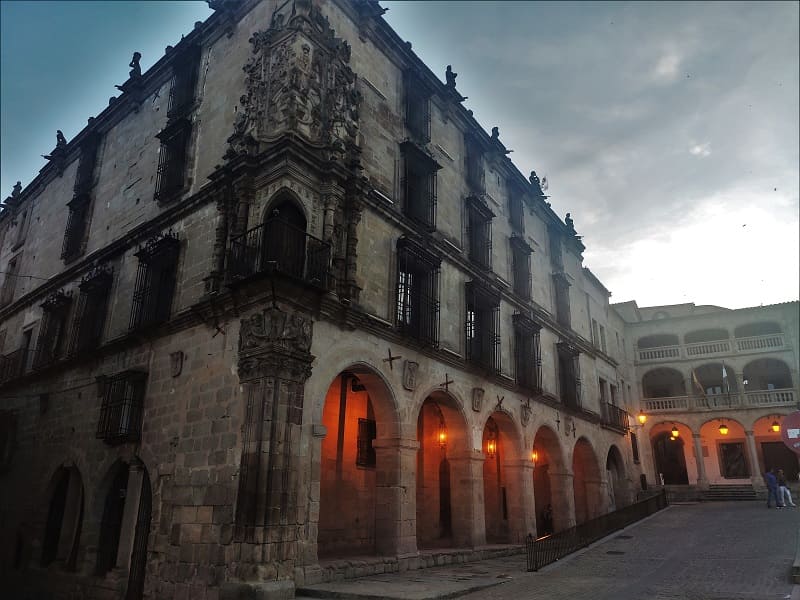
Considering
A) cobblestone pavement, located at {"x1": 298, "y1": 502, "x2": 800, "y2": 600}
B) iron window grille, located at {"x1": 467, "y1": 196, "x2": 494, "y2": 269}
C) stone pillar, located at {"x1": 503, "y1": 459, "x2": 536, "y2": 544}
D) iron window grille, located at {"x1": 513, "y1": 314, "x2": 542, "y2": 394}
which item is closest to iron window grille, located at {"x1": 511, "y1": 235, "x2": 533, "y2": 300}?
iron window grille, located at {"x1": 513, "y1": 314, "x2": 542, "y2": 394}

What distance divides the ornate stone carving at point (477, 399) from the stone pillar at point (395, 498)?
4.09 meters

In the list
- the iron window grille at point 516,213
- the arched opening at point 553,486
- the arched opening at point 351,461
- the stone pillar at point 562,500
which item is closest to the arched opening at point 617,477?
the arched opening at point 553,486

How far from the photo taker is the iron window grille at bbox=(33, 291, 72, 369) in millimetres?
21750

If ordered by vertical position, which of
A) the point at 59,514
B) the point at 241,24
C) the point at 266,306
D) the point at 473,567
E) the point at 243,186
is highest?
the point at 241,24

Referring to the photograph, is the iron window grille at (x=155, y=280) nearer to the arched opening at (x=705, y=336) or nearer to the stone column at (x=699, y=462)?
the stone column at (x=699, y=462)

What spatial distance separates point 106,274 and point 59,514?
25.7 ft

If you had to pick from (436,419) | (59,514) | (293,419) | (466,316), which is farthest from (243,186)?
(59,514)

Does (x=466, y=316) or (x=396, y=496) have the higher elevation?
(x=466, y=316)

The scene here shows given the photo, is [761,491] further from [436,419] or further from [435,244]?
[435,244]

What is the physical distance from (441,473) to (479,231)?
930 centimetres

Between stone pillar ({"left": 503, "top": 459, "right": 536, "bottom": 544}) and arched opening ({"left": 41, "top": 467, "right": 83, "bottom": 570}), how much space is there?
14010 mm

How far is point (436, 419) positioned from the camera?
21.5 meters

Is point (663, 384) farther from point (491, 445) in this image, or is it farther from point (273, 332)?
point (273, 332)

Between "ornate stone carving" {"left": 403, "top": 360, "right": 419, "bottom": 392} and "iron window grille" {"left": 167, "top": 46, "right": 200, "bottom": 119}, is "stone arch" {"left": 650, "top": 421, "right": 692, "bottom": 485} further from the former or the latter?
"iron window grille" {"left": 167, "top": 46, "right": 200, "bottom": 119}
